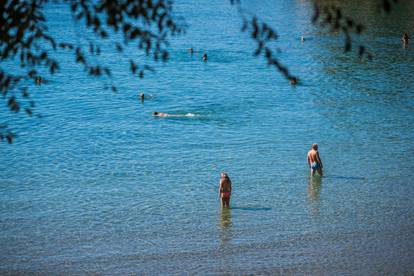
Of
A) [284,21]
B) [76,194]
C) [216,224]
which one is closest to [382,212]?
[216,224]

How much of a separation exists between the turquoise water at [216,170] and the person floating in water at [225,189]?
0.49 meters

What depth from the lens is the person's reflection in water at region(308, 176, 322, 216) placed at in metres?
23.1

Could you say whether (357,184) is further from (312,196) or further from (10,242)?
(10,242)

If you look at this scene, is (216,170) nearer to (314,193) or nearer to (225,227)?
(314,193)

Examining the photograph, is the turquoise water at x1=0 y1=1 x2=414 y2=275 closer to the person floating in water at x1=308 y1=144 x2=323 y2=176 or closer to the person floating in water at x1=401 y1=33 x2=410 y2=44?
the person floating in water at x1=308 y1=144 x2=323 y2=176

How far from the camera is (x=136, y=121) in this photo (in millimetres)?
35312

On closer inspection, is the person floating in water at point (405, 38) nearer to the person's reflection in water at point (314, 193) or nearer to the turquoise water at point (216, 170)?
the turquoise water at point (216, 170)

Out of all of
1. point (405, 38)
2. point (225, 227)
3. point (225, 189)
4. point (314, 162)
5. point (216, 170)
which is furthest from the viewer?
point (405, 38)

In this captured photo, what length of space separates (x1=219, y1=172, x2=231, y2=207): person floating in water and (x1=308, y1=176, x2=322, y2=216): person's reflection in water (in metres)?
2.51

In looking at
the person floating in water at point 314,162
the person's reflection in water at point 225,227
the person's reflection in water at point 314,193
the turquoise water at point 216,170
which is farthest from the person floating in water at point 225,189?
the person floating in water at point 314,162

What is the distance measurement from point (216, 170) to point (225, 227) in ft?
20.5

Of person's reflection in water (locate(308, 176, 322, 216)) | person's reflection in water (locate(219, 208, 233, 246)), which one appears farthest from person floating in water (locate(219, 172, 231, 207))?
person's reflection in water (locate(308, 176, 322, 216))

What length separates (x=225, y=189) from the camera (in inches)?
895

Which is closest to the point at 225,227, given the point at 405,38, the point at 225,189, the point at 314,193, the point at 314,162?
the point at 225,189
